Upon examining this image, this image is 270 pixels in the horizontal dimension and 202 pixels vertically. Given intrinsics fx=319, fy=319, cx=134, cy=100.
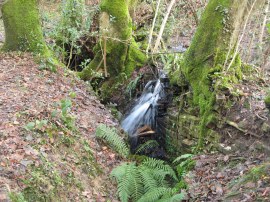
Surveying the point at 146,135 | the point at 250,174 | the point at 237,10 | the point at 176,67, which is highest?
the point at 237,10

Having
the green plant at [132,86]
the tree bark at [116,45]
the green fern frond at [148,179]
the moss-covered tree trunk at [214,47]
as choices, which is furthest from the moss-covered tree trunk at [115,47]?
the green fern frond at [148,179]

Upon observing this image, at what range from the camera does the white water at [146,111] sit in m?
8.72

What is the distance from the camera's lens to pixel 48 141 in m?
5.62

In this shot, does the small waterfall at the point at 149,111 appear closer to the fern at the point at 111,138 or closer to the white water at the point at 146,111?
the white water at the point at 146,111

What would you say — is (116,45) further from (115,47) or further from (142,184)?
(142,184)

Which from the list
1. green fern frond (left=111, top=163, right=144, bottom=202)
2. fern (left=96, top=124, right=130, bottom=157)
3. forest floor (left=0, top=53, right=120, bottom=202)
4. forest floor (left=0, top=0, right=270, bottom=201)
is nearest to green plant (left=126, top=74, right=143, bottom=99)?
forest floor (left=0, top=53, right=120, bottom=202)

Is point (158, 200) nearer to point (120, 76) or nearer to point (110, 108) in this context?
point (110, 108)

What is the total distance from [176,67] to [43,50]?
387 centimetres

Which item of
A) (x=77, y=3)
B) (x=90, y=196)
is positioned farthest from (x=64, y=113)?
(x=77, y=3)

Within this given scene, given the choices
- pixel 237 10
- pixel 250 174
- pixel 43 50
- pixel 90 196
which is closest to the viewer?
pixel 250 174

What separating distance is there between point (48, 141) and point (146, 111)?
3.74 m

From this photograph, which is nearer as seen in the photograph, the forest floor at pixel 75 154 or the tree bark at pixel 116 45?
the forest floor at pixel 75 154

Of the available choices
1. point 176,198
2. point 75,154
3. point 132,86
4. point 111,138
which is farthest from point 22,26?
point 176,198

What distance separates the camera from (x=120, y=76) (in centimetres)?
1045
